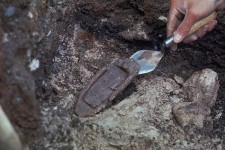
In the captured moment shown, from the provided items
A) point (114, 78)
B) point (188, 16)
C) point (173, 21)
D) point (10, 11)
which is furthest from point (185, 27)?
point (10, 11)

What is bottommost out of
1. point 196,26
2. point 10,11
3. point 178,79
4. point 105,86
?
point 178,79

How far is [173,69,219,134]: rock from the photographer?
1.67 m

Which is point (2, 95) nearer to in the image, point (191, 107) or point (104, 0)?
point (191, 107)

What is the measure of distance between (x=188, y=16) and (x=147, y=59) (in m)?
0.29

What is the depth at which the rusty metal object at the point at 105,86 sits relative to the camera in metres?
1.66

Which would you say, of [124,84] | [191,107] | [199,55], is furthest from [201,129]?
[199,55]

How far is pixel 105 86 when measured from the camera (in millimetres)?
1741

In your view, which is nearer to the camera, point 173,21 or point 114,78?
point 114,78

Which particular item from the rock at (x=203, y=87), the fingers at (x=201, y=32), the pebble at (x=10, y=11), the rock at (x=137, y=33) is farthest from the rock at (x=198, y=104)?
the pebble at (x=10, y=11)

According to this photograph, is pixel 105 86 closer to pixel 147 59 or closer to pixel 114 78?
pixel 114 78

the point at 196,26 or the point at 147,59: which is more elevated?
the point at 196,26

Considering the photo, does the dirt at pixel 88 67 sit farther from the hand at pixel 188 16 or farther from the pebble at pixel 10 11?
the hand at pixel 188 16

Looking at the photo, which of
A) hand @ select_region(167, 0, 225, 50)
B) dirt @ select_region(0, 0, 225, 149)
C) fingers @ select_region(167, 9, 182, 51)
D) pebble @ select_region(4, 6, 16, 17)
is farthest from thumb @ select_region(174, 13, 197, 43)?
pebble @ select_region(4, 6, 16, 17)

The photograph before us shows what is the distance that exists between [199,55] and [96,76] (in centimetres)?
62
